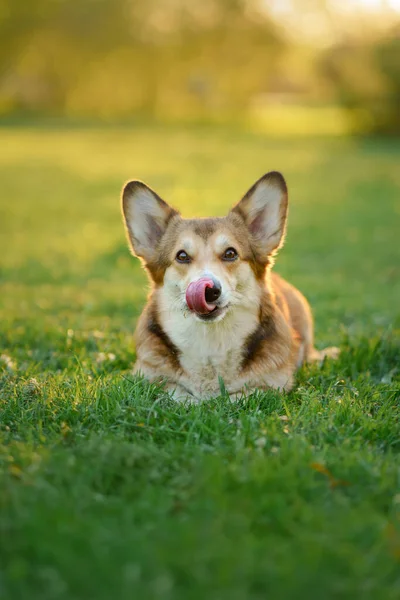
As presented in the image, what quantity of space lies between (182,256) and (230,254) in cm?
28

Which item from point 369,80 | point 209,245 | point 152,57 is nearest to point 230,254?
point 209,245

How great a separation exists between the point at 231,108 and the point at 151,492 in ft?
138

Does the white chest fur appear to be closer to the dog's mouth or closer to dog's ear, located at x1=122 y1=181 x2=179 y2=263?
the dog's mouth

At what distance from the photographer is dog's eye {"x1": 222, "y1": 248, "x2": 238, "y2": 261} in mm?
4379

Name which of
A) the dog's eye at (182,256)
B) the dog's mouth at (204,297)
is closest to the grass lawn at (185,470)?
the dog's mouth at (204,297)

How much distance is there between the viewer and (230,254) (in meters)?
4.40

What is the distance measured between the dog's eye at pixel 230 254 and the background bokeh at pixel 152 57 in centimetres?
3351

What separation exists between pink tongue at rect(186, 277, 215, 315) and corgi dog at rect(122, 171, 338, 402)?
0.5 inches

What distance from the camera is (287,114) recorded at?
48062mm

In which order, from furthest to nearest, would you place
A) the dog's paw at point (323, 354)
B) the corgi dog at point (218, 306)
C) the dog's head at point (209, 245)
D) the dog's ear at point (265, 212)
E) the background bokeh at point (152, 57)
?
1. the background bokeh at point (152, 57)
2. the dog's paw at point (323, 354)
3. the dog's ear at point (265, 212)
4. the corgi dog at point (218, 306)
5. the dog's head at point (209, 245)

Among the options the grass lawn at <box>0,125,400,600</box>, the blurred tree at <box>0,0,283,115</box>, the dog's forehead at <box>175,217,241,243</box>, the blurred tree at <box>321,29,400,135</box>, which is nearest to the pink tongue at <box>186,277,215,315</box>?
the dog's forehead at <box>175,217,241,243</box>

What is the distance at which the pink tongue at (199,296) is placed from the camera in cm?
403

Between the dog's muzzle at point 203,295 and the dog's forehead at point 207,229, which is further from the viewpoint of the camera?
the dog's forehead at point 207,229

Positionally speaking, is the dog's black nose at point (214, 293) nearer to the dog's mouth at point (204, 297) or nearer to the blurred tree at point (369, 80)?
the dog's mouth at point (204, 297)
